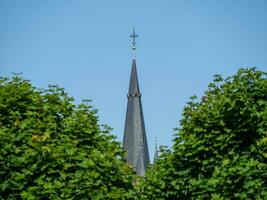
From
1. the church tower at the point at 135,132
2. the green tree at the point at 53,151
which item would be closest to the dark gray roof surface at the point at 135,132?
the church tower at the point at 135,132

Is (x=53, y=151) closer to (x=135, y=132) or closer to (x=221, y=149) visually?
(x=221, y=149)

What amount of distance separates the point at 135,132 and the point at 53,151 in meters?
34.4

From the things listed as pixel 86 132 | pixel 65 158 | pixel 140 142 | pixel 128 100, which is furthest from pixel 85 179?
pixel 128 100

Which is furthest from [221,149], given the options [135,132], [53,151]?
[135,132]

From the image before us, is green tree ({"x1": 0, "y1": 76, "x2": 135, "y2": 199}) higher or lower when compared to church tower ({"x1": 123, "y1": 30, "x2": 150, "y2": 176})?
lower

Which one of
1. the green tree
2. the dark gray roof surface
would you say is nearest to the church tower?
the dark gray roof surface

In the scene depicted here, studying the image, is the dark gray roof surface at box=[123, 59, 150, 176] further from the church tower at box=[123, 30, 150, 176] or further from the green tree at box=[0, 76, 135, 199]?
the green tree at box=[0, 76, 135, 199]

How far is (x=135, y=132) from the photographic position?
5316 centimetres

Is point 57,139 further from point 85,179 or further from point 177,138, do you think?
point 177,138

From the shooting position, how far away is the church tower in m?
51.7

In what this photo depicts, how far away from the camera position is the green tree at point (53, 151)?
1805cm

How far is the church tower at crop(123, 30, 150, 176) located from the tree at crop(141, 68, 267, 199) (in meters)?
29.8

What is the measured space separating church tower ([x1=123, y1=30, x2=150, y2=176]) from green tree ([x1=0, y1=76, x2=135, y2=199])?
28.6 m

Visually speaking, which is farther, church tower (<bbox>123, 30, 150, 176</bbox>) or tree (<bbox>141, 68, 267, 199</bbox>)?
church tower (<bbox>123, 30, 150, 176</bbox>)
